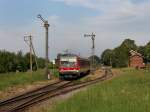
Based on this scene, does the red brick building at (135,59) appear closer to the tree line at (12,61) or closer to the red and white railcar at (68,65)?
the tree line at (12,61)

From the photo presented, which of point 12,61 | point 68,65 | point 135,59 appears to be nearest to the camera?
point 68,65

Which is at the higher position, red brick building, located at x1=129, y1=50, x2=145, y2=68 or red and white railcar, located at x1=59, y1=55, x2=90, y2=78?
red brick building, located at x1=129, y1=50, x2=145, y2=68

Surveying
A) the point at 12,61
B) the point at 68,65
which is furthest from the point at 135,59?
the point at 68,65

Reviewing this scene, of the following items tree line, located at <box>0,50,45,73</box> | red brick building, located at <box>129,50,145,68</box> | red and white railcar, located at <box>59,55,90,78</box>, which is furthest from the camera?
red brick building, located at <box>129,50,145,68</box>

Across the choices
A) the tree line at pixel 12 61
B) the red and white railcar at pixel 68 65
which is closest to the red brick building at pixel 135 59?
the tree line at pixel 12 61

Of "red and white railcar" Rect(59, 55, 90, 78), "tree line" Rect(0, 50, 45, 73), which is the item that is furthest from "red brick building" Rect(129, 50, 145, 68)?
"red and white railcar" Rect(59, 55, 90, 78)

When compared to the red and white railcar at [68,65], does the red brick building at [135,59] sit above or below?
above

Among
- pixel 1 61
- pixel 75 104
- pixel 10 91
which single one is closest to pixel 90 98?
pixel 75 104

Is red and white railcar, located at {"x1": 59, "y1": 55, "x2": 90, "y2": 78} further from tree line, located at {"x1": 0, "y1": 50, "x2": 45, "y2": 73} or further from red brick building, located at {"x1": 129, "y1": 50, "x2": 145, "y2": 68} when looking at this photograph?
red brick building, located at {"x1": 129, "y1": 50, "x2": 145, "y2": 68}

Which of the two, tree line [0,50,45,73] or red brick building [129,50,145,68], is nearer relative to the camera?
tree line [0,50,45,73]

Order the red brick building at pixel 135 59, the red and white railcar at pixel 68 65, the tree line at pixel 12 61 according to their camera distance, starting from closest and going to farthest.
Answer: the red and white railcar at pixel 68 65
the tree line at pixel 12 61
the red brick building at pixel 135 59

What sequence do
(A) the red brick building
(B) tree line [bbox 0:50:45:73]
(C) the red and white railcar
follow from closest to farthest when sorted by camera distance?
(C) the red and white railcar
(B) tree line [bbox 0:50:45:73]
(A) the red brick building

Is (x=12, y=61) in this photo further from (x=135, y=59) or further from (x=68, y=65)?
(x=135, y=59)

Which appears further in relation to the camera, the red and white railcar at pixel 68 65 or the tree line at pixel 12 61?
the tree line at pixel 12 61
